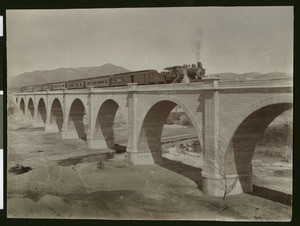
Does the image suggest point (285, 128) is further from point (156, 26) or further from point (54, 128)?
point (54, 128)

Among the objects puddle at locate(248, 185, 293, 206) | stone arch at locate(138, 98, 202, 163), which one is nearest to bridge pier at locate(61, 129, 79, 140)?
stone arch at locate(138, 98, 202, 163)

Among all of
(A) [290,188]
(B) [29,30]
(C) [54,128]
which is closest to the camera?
(A) [290,188]

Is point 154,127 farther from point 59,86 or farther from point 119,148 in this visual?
point 59,86

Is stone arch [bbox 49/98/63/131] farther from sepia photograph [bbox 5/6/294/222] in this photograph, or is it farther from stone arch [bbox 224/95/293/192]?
stone arch [bbox 224/95/293/192]

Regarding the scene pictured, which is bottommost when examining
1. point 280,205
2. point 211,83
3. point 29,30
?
point 280,205

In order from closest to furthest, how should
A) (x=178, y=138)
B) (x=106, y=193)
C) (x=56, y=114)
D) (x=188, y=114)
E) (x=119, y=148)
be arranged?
(x=106, y=193), (x=188, y=114), (x=178, y=138), (x=119, y=148), (x=56, y=114)

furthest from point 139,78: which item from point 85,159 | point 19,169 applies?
point 19,169
